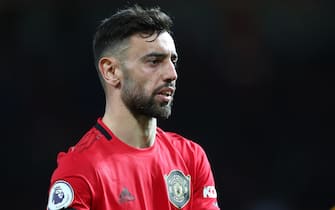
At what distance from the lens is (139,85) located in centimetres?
274

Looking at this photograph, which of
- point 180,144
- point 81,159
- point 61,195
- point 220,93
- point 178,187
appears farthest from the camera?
point 220,93

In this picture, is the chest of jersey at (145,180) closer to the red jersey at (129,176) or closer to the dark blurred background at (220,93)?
the red jersey at (129,176)

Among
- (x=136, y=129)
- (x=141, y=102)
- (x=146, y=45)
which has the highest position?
(x=146, y=45)

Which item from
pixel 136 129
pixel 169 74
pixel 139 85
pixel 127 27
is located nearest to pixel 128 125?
pixel 136 129

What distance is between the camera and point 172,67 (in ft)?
9.00

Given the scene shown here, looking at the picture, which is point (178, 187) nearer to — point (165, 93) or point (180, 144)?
point (180, 144)

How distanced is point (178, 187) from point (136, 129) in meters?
0.30

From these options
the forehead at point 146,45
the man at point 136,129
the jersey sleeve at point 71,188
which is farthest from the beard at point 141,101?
the jersey sleeve at point 71,188

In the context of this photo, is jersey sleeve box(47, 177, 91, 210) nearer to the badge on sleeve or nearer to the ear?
the badge on sleeve

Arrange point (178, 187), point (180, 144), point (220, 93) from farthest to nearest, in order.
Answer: point (220, 93)
point (180, 144)
point (178, 187)

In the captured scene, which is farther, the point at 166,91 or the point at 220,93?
the point at 220,93

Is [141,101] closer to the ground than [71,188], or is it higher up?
higher up

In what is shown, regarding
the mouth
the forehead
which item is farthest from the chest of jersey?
the forehead

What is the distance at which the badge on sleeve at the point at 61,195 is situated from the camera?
2471 millimetres
